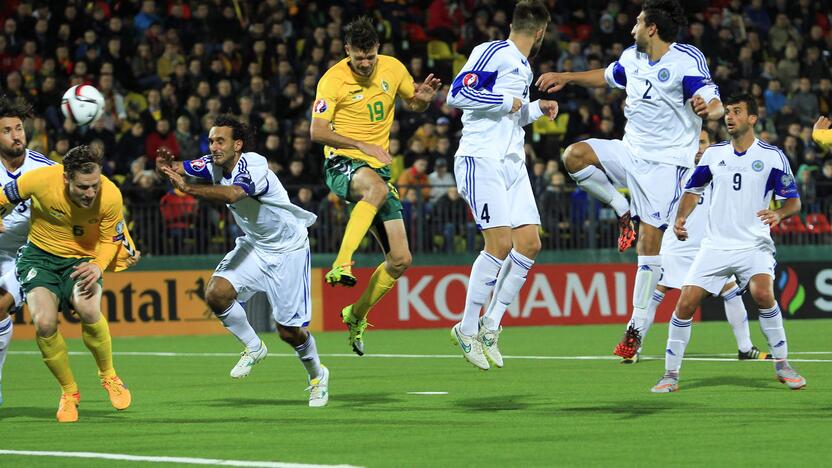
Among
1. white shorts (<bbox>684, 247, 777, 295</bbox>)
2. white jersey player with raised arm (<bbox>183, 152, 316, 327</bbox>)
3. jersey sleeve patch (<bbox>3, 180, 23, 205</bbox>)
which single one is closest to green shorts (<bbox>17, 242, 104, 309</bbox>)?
jersey sleeve patch (<bbox>3, 180, 23, 205</bbox>)

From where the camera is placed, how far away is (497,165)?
11.4 meters

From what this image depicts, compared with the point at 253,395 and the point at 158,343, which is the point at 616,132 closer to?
the point at 158,343

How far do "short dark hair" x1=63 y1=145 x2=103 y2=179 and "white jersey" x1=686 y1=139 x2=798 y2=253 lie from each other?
4.46 m

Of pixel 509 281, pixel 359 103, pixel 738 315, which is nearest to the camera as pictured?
pixel 359 103

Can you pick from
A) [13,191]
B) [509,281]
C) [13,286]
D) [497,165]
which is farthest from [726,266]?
[13,286]

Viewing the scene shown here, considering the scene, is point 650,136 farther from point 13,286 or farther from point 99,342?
point 13,286

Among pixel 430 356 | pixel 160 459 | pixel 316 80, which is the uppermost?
pixel 316 80

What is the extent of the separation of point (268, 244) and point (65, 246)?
5.88 feet

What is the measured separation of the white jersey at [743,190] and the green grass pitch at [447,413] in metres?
1.16

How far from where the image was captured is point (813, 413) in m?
9.14

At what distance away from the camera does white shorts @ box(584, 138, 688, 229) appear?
12234mm

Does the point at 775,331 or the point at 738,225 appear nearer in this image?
the point at 738,225

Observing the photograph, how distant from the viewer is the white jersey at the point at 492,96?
11258 millimetres

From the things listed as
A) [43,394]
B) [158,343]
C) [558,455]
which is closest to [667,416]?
[558,455]
